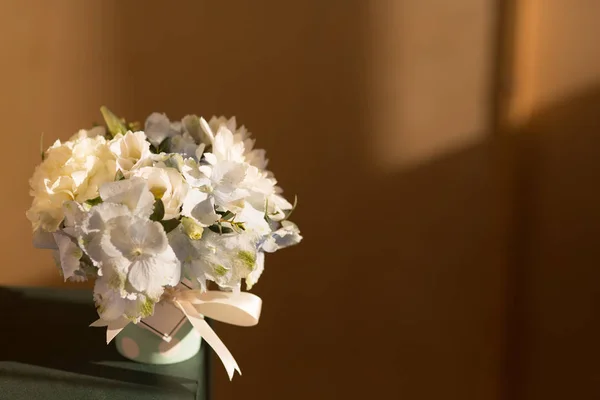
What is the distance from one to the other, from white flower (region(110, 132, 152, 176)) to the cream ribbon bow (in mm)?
170

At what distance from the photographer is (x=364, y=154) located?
1.24m

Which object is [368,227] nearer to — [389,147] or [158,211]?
[389,147]

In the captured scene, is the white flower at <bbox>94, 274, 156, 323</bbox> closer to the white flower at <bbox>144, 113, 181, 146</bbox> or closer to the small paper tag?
the small paper tag

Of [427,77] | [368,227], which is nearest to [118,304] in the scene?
[368,227]

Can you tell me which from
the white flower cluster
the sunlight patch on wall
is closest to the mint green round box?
the white flower cluster

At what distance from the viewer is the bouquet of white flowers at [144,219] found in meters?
0.67

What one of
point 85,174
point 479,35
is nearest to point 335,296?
point 479,35

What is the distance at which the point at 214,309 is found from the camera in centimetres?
81

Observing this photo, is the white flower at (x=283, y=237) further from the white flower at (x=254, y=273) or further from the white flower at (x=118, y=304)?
the white flower at (x=118, y=304)

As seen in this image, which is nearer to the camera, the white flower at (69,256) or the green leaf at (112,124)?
the white flower at (69,256)

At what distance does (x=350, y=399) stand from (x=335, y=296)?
0.23 metres

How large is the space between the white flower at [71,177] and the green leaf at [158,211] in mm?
70

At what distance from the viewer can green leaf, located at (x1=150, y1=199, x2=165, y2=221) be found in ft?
2.27

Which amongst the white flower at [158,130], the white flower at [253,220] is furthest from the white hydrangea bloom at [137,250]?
the white flower at [158,130]
